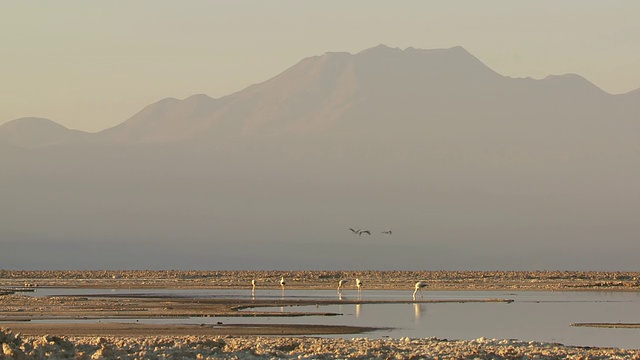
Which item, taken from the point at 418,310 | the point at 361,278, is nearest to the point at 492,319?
the point at 418,310

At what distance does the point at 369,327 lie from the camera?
44781mm

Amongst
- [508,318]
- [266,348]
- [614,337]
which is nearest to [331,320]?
[508,318]

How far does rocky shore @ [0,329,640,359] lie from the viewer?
26.8 metres

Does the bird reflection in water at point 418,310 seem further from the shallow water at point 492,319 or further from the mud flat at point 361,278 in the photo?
the mud flat at point 361,278

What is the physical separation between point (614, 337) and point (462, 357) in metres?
13.0

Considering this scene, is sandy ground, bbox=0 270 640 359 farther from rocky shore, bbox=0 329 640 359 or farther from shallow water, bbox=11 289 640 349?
shallow water, bbox=11 289 640 349

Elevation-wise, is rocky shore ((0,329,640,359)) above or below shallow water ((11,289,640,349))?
below

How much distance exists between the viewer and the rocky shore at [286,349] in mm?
26766

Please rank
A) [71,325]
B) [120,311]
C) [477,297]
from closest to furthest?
[71,325] → [120,311] → [477,297]

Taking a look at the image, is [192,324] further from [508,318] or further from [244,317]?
[508,318]

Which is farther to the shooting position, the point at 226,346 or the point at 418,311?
the point at 418,311

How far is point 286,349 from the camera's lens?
32.4 m

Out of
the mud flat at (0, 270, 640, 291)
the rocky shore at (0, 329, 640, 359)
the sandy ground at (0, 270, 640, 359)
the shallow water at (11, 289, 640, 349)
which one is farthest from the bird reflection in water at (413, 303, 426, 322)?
the mud flat at (0, 270, 640, 291)

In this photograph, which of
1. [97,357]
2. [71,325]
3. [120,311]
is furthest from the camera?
[120,311]
